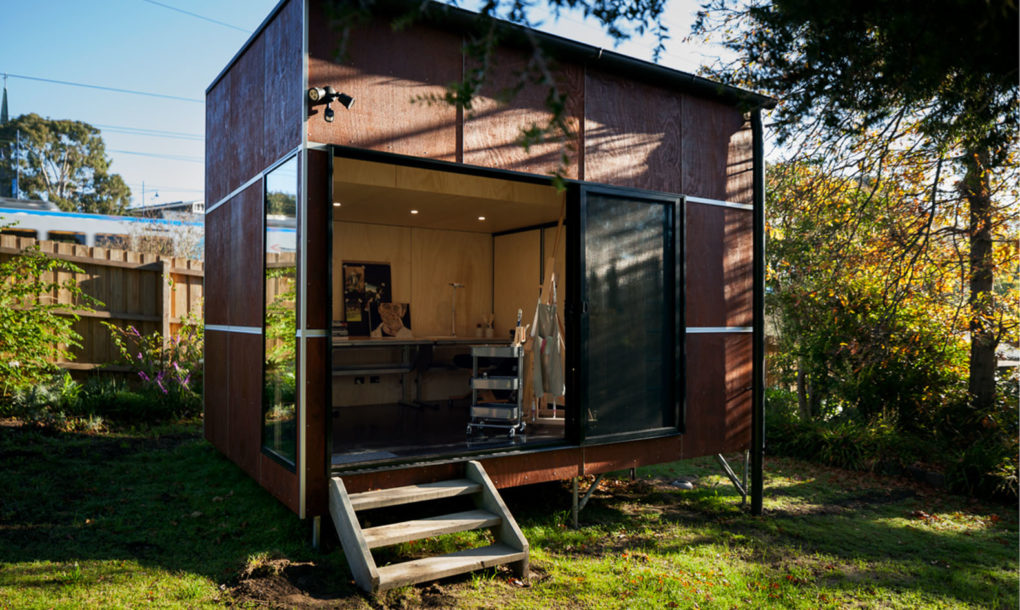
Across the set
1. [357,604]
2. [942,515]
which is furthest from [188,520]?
→ [942,515]

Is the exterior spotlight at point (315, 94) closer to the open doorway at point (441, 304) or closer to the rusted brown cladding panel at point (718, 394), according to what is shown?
the open doorway at point (441, 304)

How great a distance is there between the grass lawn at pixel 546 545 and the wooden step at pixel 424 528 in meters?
0.27

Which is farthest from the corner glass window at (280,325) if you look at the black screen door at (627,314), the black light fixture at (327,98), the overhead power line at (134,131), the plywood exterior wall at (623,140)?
the overhead power line at (134,131)

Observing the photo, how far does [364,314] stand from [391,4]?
189 inches

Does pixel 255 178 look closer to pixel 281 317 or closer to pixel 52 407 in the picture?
pixel 281 317

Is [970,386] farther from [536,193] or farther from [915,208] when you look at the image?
[536,193]

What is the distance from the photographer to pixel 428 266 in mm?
8820

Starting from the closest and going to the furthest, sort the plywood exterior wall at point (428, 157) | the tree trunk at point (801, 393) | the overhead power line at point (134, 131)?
the plywood exterior wall at point (428, 157)
the tree trunk at point (801, 393)
the overhead power line at point (134, 131)

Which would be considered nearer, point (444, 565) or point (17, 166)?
point (444, 565)

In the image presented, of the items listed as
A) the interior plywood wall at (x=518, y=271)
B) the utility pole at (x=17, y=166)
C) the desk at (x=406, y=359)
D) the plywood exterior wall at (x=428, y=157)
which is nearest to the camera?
the plywood exterior wall at (x=428, y=157)

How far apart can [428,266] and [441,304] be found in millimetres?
532

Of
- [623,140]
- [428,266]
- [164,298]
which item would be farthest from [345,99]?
[164,298]

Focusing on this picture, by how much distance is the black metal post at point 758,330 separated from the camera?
566 cm

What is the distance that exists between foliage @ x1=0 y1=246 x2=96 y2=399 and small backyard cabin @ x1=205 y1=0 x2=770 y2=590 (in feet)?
7.22
